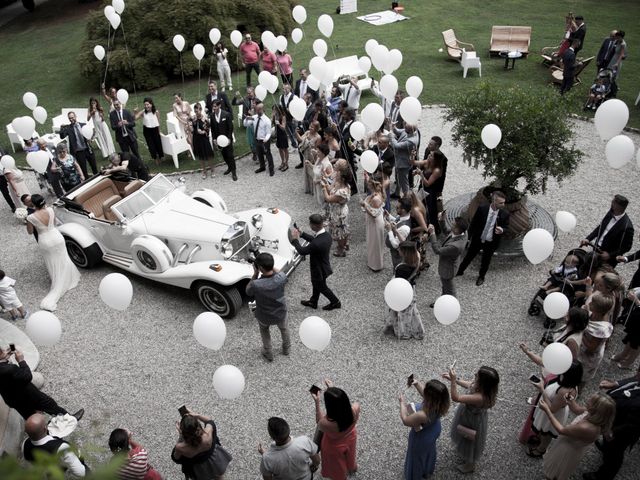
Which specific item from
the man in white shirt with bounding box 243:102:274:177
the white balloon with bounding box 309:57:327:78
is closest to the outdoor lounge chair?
the white balloon with bounding box 309:57:327:78

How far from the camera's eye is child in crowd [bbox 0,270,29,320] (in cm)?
725

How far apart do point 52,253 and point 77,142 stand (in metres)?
3.77

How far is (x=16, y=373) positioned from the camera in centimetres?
534

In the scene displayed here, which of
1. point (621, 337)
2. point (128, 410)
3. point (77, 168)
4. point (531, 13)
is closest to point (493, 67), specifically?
point (531, 13)

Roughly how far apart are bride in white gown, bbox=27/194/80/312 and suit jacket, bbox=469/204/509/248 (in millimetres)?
6063

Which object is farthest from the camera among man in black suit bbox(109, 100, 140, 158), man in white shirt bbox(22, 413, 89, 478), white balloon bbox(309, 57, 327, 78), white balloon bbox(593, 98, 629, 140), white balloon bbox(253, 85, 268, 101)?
man in black suit bbox(109, 100, 140, 158)

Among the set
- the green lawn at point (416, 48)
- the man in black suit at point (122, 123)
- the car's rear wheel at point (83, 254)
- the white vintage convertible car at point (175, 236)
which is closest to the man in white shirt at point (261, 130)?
the green lawn at point (416, 48)

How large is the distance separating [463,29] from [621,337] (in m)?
14.1

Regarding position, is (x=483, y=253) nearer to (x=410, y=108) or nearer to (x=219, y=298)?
(x=410, y=108)

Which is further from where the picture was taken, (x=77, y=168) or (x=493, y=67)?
(x=493, y=67)

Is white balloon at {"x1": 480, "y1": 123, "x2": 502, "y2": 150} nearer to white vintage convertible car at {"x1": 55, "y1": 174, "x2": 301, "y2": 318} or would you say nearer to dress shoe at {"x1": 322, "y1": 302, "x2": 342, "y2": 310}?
dress shoe at {"x1": 322, "y1": 302, "x2": 342, "y2": 310}

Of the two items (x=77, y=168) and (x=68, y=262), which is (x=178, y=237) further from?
(x=77, y=168)

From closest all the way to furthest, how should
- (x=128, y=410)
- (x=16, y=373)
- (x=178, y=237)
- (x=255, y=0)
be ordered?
(x=16, y=373) → (x=128, y=410) → (x=178, y=237) → (x=255, y=0)

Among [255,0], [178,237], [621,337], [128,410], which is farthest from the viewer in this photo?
[255,0]
